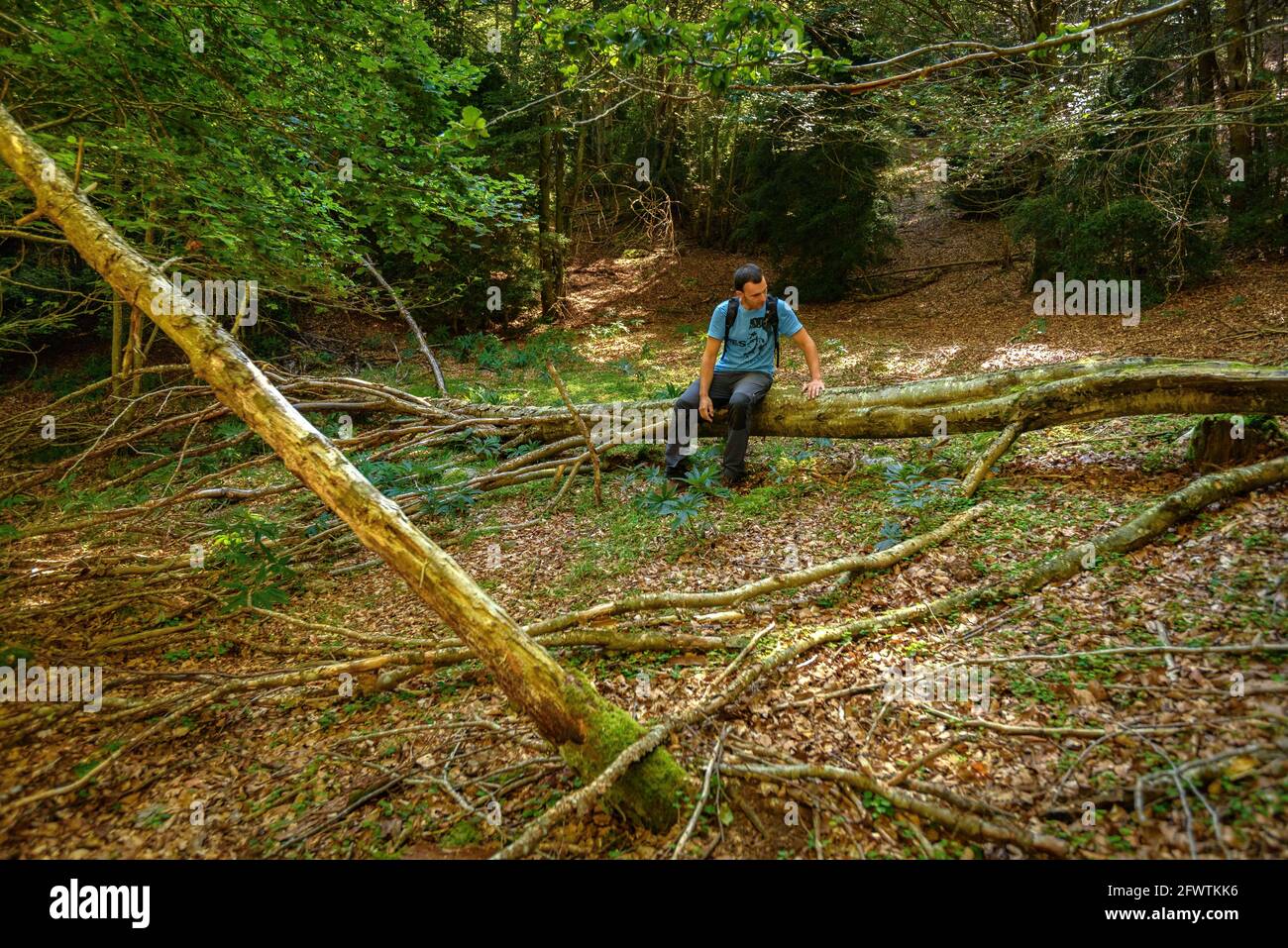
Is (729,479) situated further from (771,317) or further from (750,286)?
(750,286)

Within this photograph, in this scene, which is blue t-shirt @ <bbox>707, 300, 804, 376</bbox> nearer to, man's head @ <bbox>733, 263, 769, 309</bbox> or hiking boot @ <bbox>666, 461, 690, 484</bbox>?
man's head @ <bbox>733, 263, 769, 309</bbox>

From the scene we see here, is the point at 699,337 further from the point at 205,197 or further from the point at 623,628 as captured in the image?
the point at 623,628

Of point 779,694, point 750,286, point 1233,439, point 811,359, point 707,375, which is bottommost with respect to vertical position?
point 779,694

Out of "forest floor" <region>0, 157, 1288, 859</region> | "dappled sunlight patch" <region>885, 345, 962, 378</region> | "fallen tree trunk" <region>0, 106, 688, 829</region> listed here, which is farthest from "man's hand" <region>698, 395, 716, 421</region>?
"dappled sunlight patch" <region>885, 345, 962, 378</region>

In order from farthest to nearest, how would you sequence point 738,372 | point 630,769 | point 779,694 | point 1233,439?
point 738,372, point 1233,439, point 779,694, point 630,769

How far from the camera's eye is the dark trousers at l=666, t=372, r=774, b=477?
5.61 m

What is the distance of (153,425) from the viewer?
6188 mm

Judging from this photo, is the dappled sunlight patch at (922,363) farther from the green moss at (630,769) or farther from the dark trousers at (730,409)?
the green moss at (630,769)

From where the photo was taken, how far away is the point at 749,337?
5.73 m

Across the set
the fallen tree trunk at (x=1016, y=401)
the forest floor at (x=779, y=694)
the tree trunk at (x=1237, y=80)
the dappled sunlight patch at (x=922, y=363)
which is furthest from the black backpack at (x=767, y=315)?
the tree trunk at (x=1237, y=80)

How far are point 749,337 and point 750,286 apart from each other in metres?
0.52

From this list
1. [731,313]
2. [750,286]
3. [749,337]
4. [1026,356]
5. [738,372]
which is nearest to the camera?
[750,286]

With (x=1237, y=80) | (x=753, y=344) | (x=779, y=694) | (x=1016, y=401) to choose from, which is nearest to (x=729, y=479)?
(x=753, y=344)

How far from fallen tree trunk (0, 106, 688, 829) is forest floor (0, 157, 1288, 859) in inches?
9.8
